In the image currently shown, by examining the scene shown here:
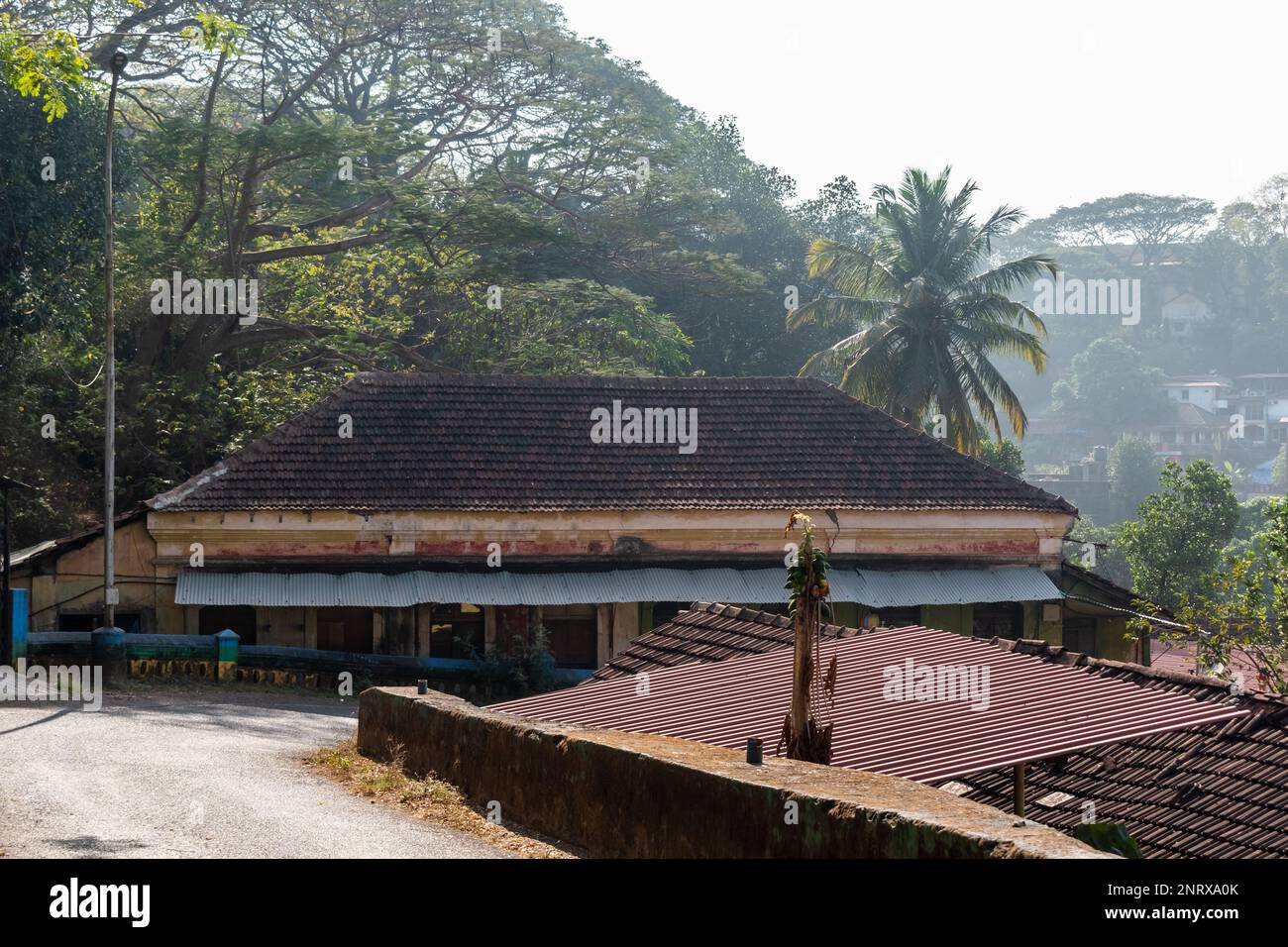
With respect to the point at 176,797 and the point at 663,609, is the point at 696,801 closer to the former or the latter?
the point at 176,797

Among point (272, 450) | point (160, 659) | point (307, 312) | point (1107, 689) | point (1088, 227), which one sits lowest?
point (160, 659)

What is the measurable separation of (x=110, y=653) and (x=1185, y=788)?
15.8m

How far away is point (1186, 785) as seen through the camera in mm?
11352

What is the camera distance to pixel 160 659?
76.3 feet

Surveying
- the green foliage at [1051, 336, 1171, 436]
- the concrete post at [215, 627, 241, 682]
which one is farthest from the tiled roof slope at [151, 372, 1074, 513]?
the green foliage at [1051, 336, 1171, 436]

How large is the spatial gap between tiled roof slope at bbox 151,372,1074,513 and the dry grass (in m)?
12.5

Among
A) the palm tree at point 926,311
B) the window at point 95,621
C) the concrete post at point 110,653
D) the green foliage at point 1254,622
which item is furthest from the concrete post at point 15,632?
the palm tree at point 926,311

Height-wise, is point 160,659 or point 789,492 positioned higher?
point 789,492

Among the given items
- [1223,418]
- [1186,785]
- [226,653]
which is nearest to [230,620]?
[226,653]

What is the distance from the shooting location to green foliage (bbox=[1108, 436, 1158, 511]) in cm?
8481

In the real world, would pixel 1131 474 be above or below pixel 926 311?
below
